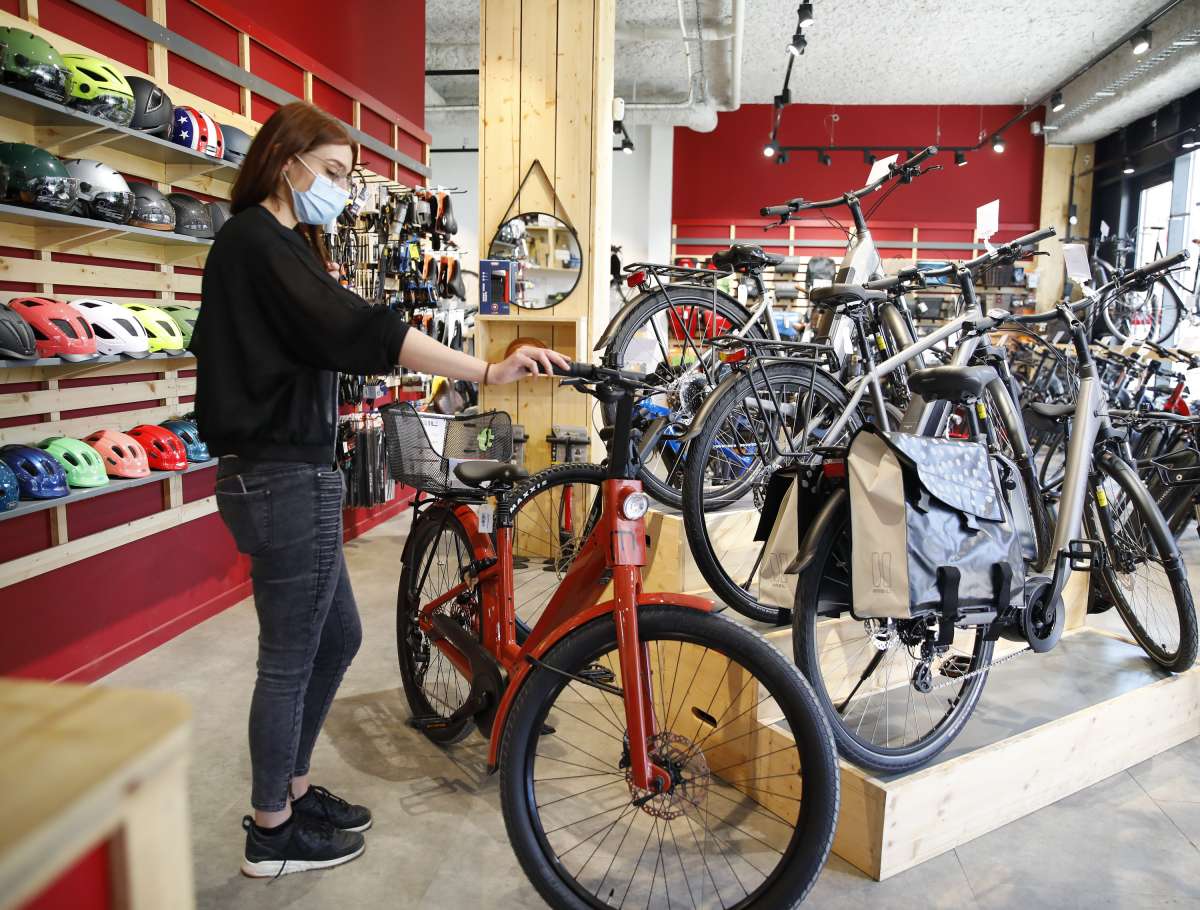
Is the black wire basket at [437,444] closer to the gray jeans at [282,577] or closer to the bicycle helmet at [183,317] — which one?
the gray jeans at [282,577]

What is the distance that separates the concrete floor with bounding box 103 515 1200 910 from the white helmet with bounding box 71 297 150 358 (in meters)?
1.37

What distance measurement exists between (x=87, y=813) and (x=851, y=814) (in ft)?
6.57

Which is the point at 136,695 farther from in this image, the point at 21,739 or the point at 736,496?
the point at 736,496

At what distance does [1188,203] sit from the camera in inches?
374

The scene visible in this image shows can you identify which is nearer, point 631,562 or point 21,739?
point 21,739

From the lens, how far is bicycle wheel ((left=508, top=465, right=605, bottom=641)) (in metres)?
2.66

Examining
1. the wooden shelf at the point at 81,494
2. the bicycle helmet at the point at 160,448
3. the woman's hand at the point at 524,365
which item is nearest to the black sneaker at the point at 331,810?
the woman's hand at the point at 524,365

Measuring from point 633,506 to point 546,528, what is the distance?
9.52ft

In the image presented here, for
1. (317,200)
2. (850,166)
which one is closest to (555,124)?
(317,200)

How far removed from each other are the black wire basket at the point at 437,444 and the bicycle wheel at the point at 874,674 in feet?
3.74

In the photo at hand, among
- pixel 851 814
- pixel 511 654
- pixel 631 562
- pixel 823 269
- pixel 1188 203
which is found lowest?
pixel 851 814

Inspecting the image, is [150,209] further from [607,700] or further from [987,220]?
[987,220]

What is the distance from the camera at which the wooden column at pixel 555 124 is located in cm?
486

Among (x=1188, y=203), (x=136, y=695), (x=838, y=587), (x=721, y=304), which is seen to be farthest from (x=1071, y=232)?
(x=136, y=695)
